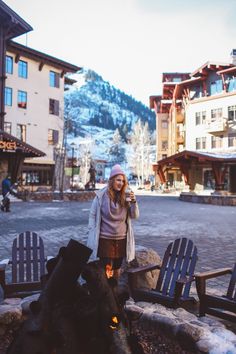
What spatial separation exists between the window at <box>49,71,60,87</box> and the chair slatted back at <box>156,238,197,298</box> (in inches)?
1500

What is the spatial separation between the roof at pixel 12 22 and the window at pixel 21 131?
10.5 metres

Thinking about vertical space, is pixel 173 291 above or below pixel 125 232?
below

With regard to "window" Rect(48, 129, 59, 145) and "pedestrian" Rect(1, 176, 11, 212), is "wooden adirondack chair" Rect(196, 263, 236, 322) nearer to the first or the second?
"pedestrian" Rect(1, 176, 11, 212)

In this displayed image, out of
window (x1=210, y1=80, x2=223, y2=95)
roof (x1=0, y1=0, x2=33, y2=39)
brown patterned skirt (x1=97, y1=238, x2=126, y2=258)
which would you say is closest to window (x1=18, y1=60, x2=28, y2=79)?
roof (x1=0, y1=0, x2=33, y2=39)

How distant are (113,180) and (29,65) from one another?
36.6m

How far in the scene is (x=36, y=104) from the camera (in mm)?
37938

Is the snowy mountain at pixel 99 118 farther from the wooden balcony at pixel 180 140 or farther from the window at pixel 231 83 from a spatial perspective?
the window at pixel 231 83

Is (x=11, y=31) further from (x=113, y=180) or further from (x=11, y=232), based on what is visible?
(x=113, y=180)

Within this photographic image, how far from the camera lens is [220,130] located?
40156 mm

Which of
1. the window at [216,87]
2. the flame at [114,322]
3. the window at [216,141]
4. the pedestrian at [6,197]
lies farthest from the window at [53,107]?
the flame at [114,322]

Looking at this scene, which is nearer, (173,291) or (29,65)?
(173,291)

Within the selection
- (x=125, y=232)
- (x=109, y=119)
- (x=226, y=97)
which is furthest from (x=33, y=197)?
(x=109, y=119)

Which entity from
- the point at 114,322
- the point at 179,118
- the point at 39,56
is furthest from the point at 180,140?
the point at 114,322

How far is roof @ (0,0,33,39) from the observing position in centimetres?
2625
